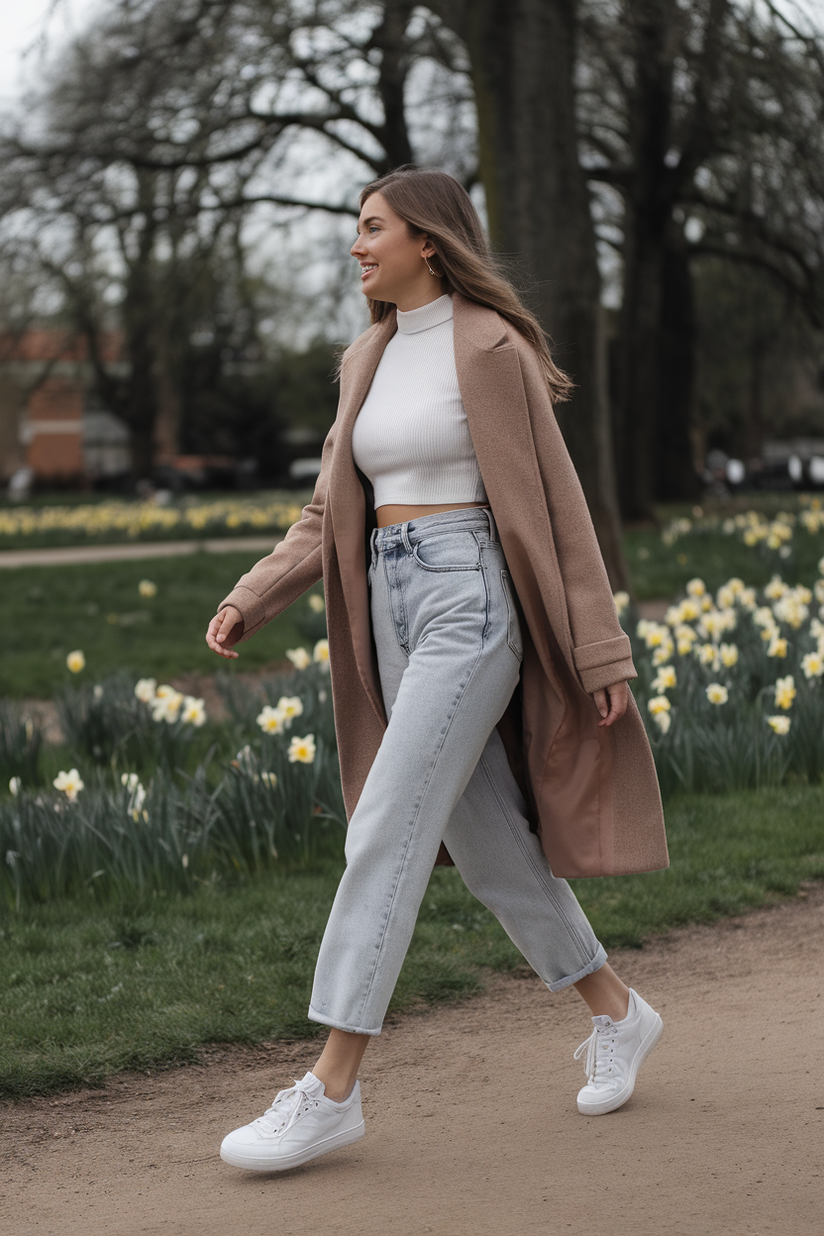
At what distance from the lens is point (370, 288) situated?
8.37 feet

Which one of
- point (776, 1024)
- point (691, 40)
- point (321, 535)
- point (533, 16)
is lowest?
point (776, 1024)

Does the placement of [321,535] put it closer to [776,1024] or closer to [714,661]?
[776,1024]

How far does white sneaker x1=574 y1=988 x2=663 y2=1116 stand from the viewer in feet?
8.32

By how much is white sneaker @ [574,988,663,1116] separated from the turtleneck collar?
4.31 ft

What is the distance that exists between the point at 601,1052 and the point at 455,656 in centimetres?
81

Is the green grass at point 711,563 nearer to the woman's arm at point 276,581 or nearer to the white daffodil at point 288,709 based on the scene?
the white daffodil at point 288,709

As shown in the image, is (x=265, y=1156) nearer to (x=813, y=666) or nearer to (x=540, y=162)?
(x=813, y=666)

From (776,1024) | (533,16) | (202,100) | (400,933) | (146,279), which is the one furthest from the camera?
(146,279)

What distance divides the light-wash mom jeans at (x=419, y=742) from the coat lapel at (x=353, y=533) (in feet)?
0.12

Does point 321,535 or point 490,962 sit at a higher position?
point 321,535

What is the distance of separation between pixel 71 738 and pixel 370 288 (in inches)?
125

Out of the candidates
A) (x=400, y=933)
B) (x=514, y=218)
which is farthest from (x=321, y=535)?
(x=514, y=218)

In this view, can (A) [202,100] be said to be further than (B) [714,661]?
Yes

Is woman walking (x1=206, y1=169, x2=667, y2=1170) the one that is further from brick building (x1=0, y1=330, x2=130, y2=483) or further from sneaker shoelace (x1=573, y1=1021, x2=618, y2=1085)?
brick building (x1=0, y1=330, x2=130, y2=483)
